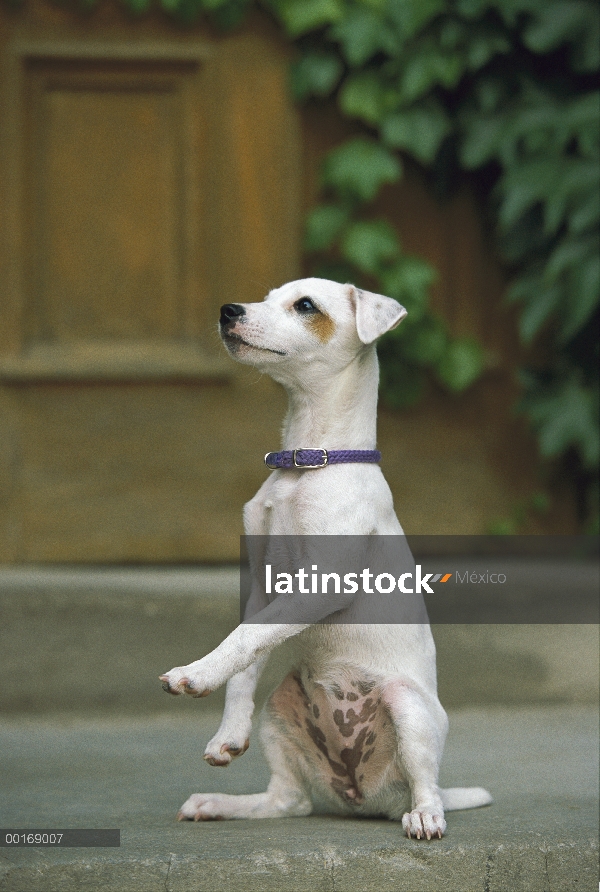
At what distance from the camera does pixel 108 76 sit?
191 inches

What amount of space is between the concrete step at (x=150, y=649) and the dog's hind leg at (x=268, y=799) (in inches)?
51.6

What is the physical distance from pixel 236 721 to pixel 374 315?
909 mm

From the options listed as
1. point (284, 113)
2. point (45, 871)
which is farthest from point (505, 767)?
point (284, 113)

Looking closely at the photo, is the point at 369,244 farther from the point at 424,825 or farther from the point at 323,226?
the point at 424,825

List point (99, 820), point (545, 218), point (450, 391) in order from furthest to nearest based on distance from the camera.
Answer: point (450, 391)
point (545, 218)
point (99, 820)

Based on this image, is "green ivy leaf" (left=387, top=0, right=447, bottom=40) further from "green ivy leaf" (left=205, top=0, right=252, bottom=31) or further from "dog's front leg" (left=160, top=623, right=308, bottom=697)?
"dog's front leg" (left=160, top=623, right=308, bottom=697)

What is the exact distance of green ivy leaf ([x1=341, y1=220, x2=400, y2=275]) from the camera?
4.81 meters

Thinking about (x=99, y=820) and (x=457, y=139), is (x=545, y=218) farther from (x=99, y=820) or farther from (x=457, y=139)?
(x=99, y=820)

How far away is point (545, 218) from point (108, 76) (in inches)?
70.2

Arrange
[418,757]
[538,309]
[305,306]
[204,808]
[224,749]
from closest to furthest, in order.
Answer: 1. [224,749]
2. [418,757]
3. [305,306]
4. [204,808]
5. [538,309]

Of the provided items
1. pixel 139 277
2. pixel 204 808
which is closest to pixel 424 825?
pixel 204 808

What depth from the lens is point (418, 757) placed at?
102 inches

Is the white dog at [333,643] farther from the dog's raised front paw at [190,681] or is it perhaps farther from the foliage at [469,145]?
the foliage at [469,145]

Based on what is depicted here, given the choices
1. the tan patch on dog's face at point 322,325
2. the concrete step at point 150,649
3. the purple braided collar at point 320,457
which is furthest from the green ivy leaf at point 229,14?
→ the purple braided collar at point 320,457
